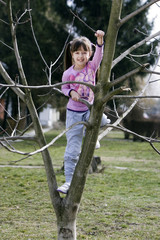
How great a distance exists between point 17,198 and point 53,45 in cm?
1405

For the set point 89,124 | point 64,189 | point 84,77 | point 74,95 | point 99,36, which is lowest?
point 64,189

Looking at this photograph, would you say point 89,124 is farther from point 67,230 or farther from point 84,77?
point 67,230

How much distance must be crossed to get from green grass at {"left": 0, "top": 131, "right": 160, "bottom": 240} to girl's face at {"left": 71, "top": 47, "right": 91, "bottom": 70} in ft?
2.23

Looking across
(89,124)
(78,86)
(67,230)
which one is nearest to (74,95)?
(78,86)

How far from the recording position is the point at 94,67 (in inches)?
114

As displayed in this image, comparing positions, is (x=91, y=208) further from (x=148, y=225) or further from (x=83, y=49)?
(x=83, y=49)

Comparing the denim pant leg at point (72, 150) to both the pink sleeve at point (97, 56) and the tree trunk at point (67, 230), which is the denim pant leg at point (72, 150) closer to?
the tree trunk at point (67, 230)

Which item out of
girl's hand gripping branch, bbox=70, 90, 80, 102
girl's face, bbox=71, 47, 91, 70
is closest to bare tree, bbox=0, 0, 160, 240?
girl's hand gripping branch, bbox=70, 90, 80, 102

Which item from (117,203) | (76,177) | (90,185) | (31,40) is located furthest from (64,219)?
(31,40)

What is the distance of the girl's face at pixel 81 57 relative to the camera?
2869 mm

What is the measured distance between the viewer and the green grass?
4012 millimetres

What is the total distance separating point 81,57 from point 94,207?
2.97m

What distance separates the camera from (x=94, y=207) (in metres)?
5.26

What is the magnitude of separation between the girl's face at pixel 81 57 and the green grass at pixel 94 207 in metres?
0.68
